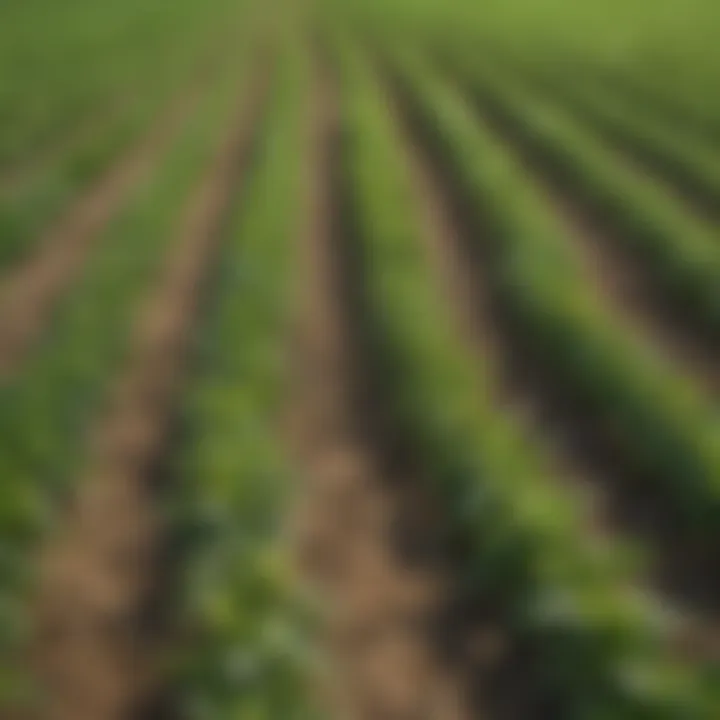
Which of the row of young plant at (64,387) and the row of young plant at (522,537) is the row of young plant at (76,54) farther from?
the row of young plant at (522,537)

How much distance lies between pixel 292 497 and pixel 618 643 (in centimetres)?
325

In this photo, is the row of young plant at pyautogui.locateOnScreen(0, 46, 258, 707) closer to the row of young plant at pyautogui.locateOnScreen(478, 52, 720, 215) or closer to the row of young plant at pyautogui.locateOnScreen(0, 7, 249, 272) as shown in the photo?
the row of young plant at pyautogui.locateOnScreen(0, 7, 249, 272)

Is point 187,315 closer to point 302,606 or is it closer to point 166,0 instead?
point 302,606

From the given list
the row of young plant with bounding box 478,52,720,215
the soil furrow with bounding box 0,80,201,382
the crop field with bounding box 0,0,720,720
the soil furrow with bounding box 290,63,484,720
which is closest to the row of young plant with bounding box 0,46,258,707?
the crop field with bounding box 0,0,720,720

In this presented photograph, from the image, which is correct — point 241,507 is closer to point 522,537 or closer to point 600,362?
point 522,537

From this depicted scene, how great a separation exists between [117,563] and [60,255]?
8.71 metres

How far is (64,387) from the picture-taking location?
12352mm

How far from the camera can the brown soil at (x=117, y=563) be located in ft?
27.6

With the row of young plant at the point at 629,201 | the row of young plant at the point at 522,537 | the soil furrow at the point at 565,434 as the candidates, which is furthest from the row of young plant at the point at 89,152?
the row of young plant at the point at 629,201

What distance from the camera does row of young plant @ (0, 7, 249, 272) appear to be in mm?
19047

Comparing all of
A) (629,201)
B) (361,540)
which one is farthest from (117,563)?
(629,201)

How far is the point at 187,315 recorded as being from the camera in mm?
14992

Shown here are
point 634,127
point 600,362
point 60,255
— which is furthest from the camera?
point 634,127

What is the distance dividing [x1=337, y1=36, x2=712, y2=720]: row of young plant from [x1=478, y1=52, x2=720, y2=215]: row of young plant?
4.48 m
